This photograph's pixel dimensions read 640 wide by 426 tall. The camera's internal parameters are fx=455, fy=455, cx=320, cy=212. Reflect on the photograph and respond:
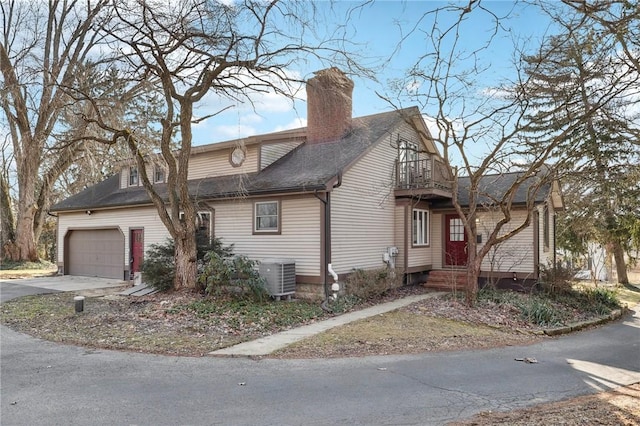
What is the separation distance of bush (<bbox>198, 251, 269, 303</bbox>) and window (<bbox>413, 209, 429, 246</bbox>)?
22.1ft

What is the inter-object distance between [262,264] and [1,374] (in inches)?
267

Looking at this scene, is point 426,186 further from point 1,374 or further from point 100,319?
point 1,374

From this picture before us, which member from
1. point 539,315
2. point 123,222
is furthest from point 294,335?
point 123,222

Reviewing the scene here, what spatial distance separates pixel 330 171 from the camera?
12719mm

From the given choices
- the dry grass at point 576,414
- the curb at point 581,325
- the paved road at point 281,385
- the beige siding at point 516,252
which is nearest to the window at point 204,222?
the paved road at point 281,385

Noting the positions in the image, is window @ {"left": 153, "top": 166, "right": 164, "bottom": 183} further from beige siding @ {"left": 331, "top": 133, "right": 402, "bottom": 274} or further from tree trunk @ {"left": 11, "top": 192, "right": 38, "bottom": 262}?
tree trunk @ {"left": 11, "top": 192, "right": 38, "bottom": 262}

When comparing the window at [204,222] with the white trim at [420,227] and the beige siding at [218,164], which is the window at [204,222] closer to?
the beige siding at [218,164]

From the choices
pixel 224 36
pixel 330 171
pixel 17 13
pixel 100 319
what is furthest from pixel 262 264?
pixel 17 13

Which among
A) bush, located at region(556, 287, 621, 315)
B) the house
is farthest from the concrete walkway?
bush, located at region(556, 287, 621, 315)

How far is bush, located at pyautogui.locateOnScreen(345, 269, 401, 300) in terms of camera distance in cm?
1295

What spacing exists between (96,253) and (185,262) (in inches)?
371

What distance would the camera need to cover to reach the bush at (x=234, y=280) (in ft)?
36.9

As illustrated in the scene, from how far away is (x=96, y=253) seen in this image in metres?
19.7

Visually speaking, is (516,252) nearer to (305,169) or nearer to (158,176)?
(305,169)
